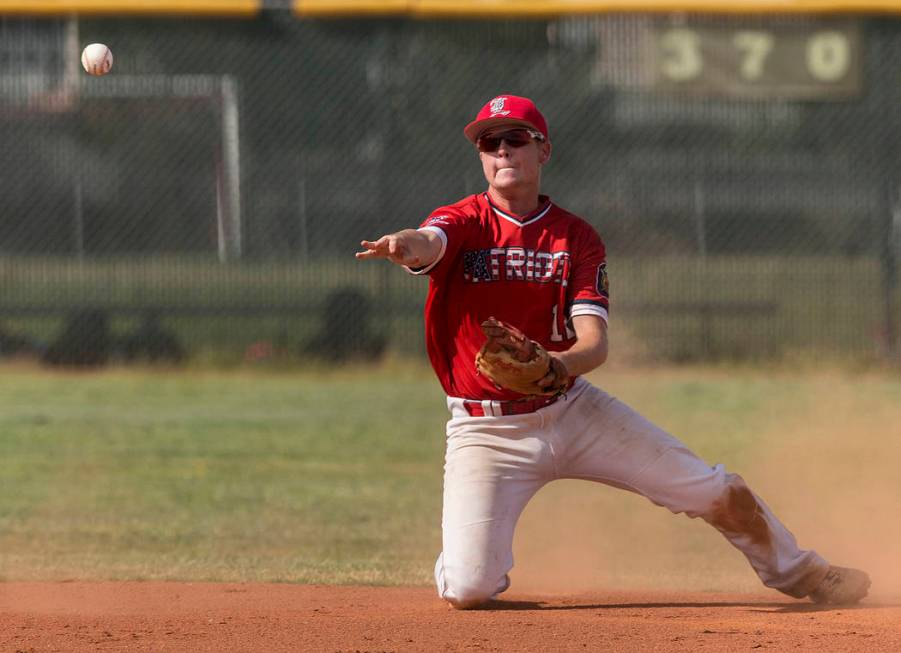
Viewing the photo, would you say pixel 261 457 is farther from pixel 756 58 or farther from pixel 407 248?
pixel 756 58

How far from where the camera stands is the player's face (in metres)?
4.89

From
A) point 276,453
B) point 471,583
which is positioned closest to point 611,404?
point 471,583

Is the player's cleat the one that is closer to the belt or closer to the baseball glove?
the belt

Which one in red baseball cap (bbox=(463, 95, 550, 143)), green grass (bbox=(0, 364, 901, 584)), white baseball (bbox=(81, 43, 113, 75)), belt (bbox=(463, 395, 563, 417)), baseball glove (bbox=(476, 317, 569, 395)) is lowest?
green grass (bbox=(0, 364, 901, 584))

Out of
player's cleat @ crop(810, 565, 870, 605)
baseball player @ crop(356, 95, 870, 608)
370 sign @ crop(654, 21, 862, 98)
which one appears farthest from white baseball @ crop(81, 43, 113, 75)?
370 sign @ crop(654, 21, 862, 98)

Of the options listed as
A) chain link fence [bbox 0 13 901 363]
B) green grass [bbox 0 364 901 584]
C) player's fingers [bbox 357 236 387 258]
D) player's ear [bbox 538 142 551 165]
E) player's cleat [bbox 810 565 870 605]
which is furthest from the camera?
chain link fence [bbox 0 13 901 363]

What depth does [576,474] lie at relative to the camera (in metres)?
5.05

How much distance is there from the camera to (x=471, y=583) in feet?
15.8

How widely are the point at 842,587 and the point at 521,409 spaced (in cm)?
129

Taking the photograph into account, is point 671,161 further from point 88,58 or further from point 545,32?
point 88,58

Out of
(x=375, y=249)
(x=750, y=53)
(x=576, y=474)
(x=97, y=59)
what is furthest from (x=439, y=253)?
(x=750, y=53)

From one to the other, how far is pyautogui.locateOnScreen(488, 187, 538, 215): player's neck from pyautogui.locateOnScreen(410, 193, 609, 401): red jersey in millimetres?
28

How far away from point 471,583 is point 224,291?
329 inches

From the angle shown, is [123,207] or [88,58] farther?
[123,207]
